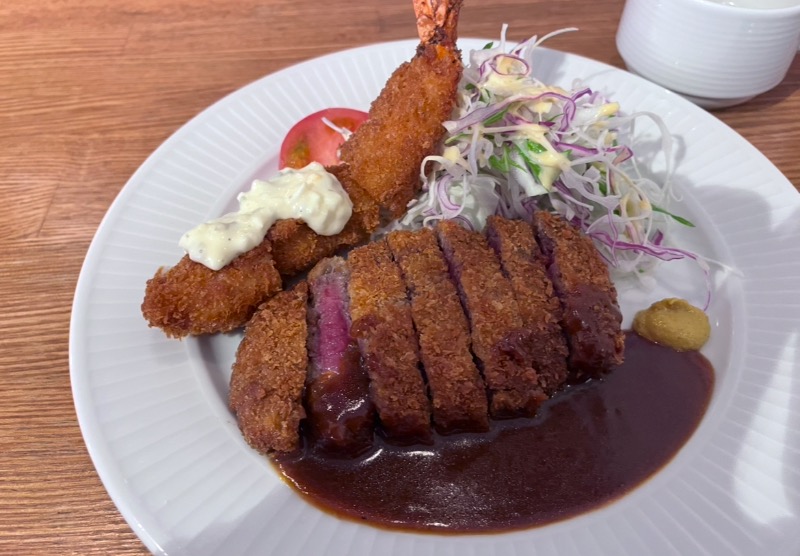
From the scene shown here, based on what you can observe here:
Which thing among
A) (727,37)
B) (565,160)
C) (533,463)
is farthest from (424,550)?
(727,37)

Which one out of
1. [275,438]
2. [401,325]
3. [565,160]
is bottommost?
[275,438]

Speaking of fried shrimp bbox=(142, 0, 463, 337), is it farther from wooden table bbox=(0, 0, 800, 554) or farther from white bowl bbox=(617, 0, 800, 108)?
white bowl bbox=(617, 0, 800, 108)

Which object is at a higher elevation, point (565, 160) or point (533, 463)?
Answer: point (565, 160)

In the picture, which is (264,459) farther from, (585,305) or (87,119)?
(87,119)

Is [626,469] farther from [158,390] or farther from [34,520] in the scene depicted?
[34,520]

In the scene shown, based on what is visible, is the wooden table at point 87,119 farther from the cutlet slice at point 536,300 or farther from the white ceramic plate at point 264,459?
the cutlet slice at point 536,300

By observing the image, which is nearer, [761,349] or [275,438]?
[275,438]

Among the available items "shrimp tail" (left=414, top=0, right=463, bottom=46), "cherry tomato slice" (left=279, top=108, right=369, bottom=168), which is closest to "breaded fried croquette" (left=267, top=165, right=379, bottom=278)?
"cherry tomato slice" (left=279, top=108, right=369, bottom=168)
